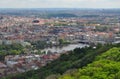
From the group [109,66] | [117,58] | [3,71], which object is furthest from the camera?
[3,71]

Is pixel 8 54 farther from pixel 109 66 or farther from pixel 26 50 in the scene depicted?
pixel 109 66

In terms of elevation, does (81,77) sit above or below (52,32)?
above

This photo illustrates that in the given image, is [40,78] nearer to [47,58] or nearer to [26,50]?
[47,58]

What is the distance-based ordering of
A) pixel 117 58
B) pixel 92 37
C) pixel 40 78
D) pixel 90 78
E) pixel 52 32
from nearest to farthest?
pixel 90 78
pixel 117 58
pixel 40 78
pixel 92 37
pixel 52 32

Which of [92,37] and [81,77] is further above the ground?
[81,77]

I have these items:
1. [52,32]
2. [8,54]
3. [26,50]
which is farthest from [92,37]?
[8,54]

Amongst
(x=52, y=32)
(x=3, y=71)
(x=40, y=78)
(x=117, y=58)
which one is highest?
(x=117, y=58)

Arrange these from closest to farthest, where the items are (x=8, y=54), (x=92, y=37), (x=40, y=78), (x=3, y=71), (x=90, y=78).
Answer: (x=90, y=78), (x=40, y=78), (x=3, y=71), (x=8, y=54), (x=92, y=37)

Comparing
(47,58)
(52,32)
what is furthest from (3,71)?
(52,32)

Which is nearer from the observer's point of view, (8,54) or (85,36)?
(8,54)

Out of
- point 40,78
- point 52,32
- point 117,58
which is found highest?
point 117,58
